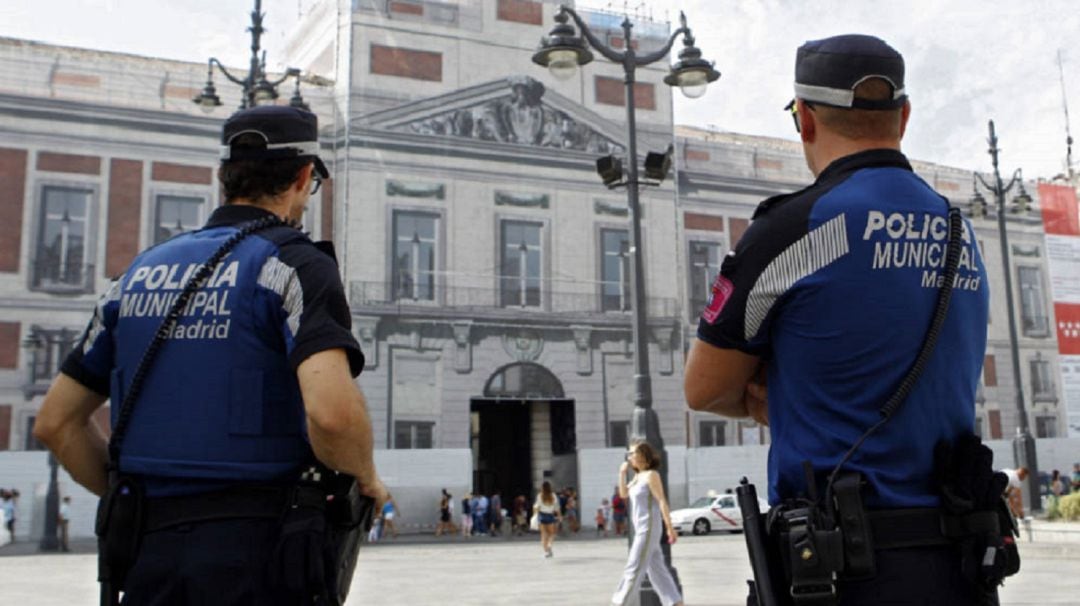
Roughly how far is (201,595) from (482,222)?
28344 mm

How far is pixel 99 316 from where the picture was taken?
2.70m

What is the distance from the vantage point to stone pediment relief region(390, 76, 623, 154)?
100ft

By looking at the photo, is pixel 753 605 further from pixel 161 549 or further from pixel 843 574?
pixel 161 549

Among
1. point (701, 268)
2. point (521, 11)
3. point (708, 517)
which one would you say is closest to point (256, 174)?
point (708, 517)

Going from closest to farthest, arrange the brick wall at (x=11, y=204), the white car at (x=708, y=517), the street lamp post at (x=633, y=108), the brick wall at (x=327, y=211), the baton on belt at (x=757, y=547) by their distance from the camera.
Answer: the baton on belt at (x=757, y=547) → the street lamp post at (x=633, y=108) → the brick wall at (x=11, y=204) → the white car at (x=708, y=517) → the brick wall at (x=327, y=211)

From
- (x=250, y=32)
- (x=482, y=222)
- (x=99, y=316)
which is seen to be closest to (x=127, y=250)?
(x=482, y=222)

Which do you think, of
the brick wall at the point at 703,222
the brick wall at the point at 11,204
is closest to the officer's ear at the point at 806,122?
the brick wall at the point at 11,204

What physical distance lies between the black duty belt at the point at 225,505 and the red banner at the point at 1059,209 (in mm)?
41171

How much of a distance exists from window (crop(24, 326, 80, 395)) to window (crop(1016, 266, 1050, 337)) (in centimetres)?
3111

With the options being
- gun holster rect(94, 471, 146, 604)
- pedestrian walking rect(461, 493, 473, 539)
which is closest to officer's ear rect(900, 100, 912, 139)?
gun holster rect(94, 471, 146, 604)

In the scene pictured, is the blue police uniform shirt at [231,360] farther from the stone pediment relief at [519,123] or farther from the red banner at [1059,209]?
the red banner at [1059,209]

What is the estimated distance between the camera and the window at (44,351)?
25.6 m

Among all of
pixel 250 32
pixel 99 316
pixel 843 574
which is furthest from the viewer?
pixel 250 32

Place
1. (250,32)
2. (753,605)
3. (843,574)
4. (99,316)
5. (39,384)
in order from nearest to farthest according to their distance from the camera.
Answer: (843,574)
(753,605)
(99,316)
(250,32)
(39,384)
